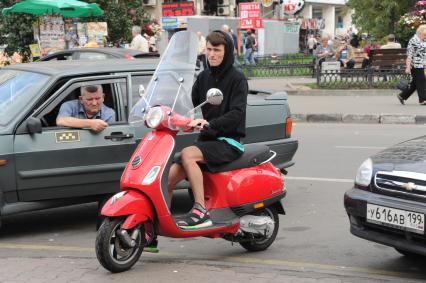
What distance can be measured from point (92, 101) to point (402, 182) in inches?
118

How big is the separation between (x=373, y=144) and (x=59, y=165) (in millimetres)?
6569

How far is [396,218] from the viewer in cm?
496

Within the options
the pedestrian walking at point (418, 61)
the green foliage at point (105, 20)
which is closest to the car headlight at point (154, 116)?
the pedestrian walking at point (418, 61)

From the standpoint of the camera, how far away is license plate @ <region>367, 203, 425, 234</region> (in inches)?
190

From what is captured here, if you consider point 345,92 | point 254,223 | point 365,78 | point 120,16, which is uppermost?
point 120,16

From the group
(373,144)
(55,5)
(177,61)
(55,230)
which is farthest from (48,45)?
(177,61)

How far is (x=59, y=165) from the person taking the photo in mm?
6449

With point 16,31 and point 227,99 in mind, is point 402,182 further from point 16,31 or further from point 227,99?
point 16,31

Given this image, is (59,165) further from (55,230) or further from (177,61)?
(177,61)

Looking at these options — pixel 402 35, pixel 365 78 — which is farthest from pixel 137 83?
pixel 402 35

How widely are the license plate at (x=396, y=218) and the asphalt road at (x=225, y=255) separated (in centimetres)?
47

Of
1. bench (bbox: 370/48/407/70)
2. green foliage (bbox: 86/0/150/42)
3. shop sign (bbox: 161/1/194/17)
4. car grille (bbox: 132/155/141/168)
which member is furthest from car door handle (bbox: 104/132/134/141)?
shop sign (bbox: 161/1/194/17)

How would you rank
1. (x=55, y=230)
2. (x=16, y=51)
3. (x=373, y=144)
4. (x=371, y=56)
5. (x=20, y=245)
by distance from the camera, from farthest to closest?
(x=371, y=56)
(x=16, y=51)
(x=373, y=144)
(x=55, y=230)
(x=20, y=245)

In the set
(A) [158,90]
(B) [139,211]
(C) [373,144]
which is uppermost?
(A) [158,90]
